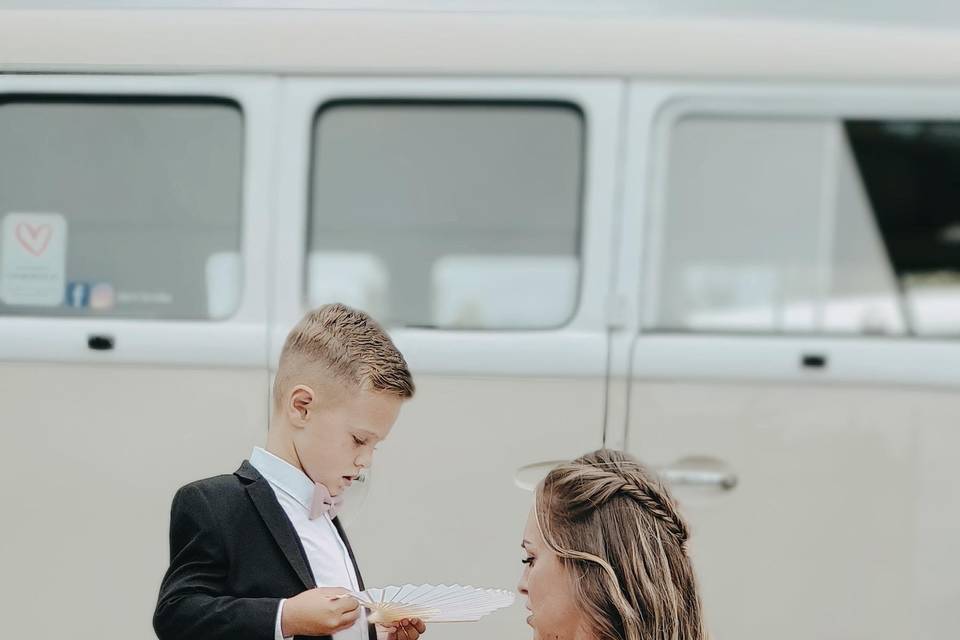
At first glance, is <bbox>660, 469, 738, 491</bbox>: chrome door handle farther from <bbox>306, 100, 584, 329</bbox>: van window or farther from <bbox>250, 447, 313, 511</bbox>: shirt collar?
<bbox>250, 447, 313, 511</bbox>: shirt collar

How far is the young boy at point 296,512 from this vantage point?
185 cm

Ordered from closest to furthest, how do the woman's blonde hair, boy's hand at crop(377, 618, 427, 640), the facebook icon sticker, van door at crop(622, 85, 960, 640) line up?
1. the woman's blonde hair
2. boy's hand at crop(377, 618, 427, 640)
3. van door at crop(622, 85, 960, 640)
4. the facebook icon sticker

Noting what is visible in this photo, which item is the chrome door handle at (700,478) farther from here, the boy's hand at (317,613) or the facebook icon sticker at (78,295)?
the facebook icon sticker at (78,295)

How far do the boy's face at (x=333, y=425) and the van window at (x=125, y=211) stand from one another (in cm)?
125

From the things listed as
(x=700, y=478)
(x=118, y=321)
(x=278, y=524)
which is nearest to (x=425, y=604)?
(x=278, y=524)

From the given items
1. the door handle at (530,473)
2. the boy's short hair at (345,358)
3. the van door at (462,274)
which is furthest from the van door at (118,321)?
the boy's short hair at (345,358)

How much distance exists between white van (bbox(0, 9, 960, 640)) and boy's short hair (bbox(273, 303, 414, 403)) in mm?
1012

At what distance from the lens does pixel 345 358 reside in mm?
1997

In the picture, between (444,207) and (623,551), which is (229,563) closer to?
(623,551)

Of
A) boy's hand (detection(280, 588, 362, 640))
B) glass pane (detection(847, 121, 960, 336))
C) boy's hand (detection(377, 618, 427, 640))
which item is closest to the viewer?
boy's hand (detection(280, 588, 362, 640))

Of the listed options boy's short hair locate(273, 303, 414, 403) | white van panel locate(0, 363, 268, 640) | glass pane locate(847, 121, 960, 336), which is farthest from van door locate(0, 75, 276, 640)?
glass pane locate(847, 121, 960, 336)

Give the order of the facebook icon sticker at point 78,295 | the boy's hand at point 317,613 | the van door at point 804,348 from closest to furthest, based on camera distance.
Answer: the boy's hand at point 317,613 < the van door at point 804,348 < the facebook icon sticker at point 78,295

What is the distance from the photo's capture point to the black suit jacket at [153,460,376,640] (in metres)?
1.84

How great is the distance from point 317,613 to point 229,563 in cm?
20
